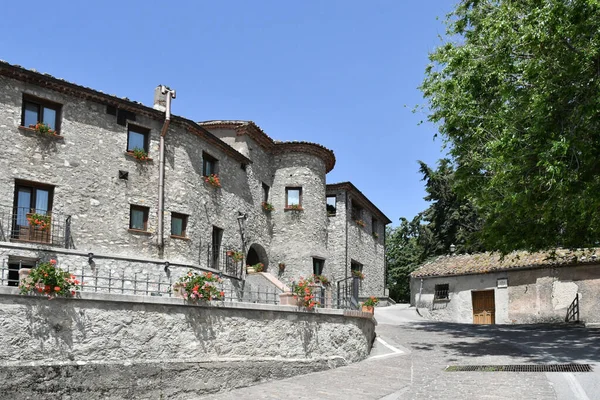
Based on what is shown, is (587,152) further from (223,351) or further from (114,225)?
(114,225)

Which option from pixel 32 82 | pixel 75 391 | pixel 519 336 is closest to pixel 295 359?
pixel 75 391

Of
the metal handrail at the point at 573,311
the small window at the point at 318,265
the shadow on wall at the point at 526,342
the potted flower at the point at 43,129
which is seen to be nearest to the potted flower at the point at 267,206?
the small window at the point at 318,265

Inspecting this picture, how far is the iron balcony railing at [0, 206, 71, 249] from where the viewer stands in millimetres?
15741

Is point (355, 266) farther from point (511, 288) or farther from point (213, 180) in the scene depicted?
point (213, 180)

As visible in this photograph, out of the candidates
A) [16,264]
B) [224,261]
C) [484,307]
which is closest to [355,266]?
[484,307]

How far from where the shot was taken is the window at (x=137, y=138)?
63.1 ft

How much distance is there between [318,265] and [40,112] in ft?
46.0

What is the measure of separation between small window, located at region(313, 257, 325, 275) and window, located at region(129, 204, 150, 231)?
9.48 m

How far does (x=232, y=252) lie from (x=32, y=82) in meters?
9.45

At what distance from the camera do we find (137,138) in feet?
63.9

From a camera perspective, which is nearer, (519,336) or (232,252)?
(519,336)

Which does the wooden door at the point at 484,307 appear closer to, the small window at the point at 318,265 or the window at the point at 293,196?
the small window at the point at 318,265

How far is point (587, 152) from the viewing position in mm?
12492

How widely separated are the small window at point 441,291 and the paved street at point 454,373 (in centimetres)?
842
